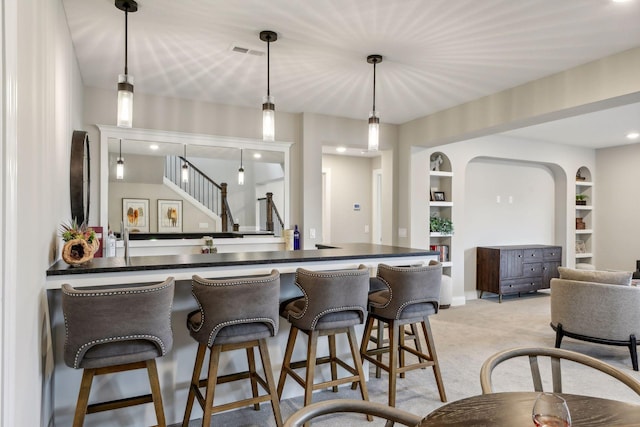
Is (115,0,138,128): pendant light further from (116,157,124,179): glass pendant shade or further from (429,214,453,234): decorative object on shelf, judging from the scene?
(429,214,453,234): decorative object on shelf

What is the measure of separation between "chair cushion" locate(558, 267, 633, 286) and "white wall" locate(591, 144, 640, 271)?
4.01 meters

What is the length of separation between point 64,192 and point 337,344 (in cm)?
222

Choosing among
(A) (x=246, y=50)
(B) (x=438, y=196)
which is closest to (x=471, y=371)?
(B) (x=438, y=196)

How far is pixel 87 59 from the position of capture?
10.5 ft

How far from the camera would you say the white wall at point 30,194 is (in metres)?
1.24

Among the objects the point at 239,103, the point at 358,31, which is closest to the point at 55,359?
the point at 358,31

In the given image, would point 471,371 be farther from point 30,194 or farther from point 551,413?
point 30,194

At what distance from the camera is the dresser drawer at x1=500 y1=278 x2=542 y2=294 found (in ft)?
20.0

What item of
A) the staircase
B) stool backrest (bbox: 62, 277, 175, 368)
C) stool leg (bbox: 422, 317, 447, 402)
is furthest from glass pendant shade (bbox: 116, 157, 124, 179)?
stool leg (bbox: 422, 317, 447, 402)

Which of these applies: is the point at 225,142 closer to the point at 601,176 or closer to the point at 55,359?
the point at 55,359

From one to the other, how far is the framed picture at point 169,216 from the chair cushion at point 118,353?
2.50 meters

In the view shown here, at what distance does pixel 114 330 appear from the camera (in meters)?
1.82

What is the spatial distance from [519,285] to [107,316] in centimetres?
604

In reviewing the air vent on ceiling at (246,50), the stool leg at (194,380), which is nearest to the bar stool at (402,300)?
the stool leg at (194,380)
